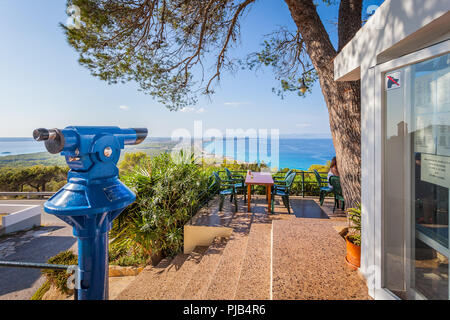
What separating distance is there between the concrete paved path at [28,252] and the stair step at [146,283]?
177 inches

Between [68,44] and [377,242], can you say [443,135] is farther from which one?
[68,44]

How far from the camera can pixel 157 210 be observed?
3.83 m

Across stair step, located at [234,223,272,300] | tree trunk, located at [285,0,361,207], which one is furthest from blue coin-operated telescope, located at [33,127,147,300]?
tree trunk, located at [285,0,361,207]

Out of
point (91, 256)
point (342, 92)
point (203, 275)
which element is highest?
point (342, 92)

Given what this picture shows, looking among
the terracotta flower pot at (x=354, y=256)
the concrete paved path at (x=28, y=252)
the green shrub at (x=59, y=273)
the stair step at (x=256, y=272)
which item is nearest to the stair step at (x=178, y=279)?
the stair step at (x=256, y=272)

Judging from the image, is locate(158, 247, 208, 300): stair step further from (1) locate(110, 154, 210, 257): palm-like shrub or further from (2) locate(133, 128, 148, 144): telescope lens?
(2) locate(133, 128, 148, 144): telescope lens

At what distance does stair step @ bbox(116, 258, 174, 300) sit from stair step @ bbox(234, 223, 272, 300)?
1.34m

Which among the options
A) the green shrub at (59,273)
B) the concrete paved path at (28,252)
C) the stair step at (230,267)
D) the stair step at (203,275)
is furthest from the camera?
the concrete paved path at (28,252)

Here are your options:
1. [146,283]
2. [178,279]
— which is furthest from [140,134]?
[146,283]

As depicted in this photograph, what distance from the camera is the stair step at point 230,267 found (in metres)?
2.26

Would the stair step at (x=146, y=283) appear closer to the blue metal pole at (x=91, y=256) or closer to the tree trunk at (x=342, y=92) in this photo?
the blue metal pole at (x=91, y=256)

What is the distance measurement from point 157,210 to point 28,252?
892 cm

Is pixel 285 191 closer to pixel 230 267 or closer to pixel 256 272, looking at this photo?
pixel 230 267
